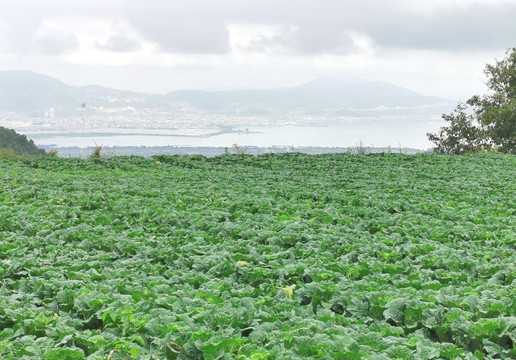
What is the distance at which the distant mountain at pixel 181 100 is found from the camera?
106 meters

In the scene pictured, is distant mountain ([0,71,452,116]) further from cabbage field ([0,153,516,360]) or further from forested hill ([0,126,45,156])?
cabbage field ([0,153,516,360])

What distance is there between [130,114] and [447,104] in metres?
99.5

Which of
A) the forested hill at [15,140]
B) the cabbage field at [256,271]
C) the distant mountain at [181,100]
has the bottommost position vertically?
the cabbage field at [256,271]

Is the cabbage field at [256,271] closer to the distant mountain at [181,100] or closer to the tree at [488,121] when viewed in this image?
the tree at [488,121]

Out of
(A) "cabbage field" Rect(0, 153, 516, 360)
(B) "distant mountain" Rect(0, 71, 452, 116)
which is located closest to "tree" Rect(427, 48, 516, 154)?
(A) "cabbage field" Rect(0, 153, 516, 360)

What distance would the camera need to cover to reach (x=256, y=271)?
17.4ft

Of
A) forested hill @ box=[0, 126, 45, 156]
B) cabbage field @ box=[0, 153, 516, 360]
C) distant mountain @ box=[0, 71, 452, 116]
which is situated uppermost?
distant mountain @ box=[0, 71, 452, 116]

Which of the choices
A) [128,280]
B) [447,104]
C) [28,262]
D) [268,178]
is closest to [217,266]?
[128,280]

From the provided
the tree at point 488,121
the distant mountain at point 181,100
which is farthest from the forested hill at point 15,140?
the distant mountain at point 181,100

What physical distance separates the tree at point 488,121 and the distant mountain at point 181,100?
195ft

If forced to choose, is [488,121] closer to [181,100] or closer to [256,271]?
[256,271]

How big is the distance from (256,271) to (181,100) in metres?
133

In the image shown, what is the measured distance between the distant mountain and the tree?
5953 cm

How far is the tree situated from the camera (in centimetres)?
3341
